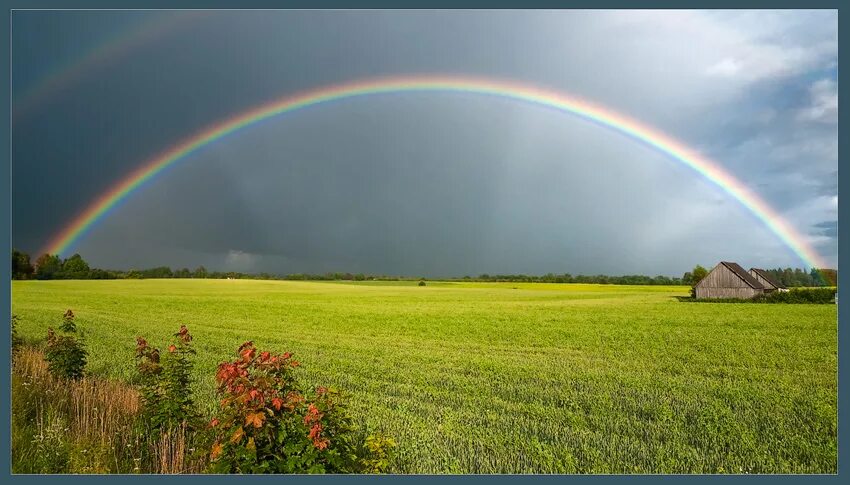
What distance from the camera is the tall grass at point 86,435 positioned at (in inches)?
248

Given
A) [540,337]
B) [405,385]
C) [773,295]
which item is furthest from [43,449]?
[773,295]

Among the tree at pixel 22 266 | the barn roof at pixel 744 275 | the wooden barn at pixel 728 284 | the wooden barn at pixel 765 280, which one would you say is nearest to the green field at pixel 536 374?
the tree at pixel 22 266

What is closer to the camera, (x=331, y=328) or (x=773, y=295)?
(x=331, y=328)

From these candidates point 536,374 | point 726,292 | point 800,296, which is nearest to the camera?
point 536,374

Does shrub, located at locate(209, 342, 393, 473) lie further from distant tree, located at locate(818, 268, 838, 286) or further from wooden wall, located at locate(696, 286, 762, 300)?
wooden wall, located at locate(696, 286, 762, 300)

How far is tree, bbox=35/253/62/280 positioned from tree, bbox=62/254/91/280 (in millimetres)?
209

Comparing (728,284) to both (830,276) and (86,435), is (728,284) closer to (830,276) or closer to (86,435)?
(830,276)

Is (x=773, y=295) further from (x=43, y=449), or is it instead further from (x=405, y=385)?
(x=43, y=449)

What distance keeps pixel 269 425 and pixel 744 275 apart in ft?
117

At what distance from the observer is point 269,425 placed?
4.98 m

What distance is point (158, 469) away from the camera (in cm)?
633

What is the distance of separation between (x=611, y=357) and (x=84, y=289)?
15941mm

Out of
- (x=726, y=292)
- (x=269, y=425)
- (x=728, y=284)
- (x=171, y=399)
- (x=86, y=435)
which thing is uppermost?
(x=728, y=284)

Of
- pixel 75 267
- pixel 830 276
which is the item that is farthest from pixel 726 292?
pixel 75 267
